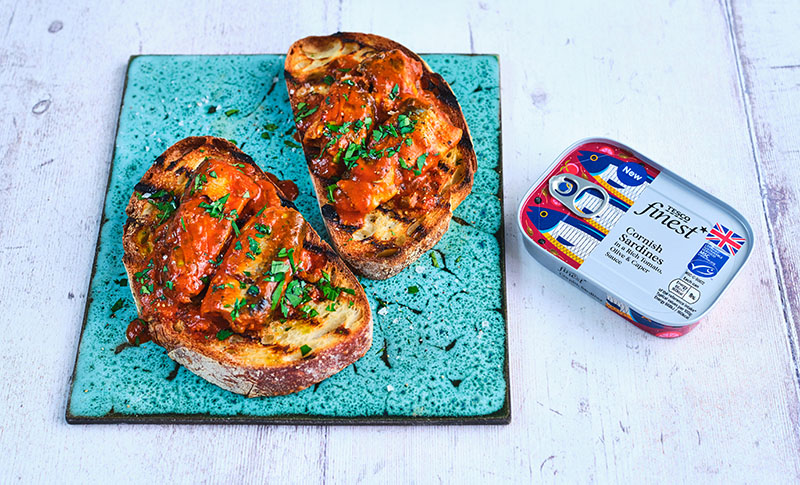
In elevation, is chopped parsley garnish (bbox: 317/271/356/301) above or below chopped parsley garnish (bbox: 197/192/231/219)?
below

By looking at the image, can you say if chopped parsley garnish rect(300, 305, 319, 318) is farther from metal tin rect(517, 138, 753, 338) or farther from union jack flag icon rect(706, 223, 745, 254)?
union jack flag icon rect(706, 223, 745, 254)

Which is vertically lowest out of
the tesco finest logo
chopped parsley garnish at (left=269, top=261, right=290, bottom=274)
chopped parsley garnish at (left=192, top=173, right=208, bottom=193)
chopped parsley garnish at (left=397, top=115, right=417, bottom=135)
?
chopped parsley garnish at (left=269, top=261, right=290, bottom=274)

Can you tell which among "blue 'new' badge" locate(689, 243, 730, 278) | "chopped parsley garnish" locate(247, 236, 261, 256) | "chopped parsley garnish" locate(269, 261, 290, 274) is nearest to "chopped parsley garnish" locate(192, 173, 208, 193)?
"chopped parsley garnish" locate(247, 236, 261, 256)

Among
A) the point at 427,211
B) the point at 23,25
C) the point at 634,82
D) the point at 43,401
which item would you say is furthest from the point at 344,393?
the point at 23,25

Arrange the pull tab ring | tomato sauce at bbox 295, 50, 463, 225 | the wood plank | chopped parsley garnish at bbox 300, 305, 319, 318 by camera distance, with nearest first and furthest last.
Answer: chopped parsley garnish at bbox 300, 305, 319, 318, tomato sauce at bbox 295, 50, 463, 225, the pull tab ring, the wood plank

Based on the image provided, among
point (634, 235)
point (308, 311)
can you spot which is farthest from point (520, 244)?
point (308, 311)

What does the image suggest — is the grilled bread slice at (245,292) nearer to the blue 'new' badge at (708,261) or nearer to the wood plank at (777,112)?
the blue 'new' badge at (708,261)

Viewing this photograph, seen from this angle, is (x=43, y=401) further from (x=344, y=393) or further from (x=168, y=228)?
(x=344, y=393)
